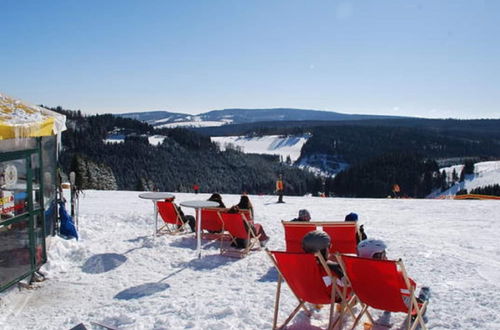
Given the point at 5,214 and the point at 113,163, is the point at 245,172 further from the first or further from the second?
the point at 5,214

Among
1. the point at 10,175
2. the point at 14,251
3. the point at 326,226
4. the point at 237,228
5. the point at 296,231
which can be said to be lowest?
the point at 237,228

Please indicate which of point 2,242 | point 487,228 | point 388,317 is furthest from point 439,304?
point 487,228

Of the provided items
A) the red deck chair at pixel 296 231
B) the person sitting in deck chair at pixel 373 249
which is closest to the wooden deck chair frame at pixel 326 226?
the red deck chair at pixel 296 231

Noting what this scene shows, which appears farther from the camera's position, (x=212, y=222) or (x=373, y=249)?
(x=212, y=222)

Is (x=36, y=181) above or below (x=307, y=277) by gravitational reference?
above

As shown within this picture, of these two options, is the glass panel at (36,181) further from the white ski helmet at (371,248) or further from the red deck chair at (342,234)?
the white ski helmet at (371,248)

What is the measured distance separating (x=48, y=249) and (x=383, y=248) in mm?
5407

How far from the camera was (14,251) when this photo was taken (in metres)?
5.65

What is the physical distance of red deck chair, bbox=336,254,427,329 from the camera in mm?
A: 3840

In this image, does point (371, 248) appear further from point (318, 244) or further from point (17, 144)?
point (17, 144)

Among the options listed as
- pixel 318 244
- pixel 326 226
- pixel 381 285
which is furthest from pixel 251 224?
pixel 381 285

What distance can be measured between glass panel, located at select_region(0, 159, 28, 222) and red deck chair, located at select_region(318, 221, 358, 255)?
164 inches

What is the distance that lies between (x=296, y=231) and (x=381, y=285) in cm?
276

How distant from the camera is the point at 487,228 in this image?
34.6 ft
